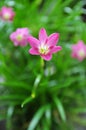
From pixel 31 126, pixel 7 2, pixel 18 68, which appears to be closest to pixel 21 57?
pixel 18 68

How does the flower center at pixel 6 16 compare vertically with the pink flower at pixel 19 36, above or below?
above

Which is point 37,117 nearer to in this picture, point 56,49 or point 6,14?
point 6,14

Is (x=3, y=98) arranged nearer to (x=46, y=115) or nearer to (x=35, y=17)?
(x=46, y=115)

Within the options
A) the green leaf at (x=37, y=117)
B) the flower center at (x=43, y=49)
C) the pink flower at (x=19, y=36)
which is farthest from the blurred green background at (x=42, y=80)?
the flower center at (x=43, y=49)

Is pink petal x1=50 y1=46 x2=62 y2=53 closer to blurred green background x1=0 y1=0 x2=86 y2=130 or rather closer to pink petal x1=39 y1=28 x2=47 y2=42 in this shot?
pink petal x1=39 y1=28 x2=47 y2=42

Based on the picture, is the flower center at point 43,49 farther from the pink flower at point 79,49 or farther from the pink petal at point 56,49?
the pink flower at point 79,49

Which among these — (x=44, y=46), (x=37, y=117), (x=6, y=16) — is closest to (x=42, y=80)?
(x=37, y=117)

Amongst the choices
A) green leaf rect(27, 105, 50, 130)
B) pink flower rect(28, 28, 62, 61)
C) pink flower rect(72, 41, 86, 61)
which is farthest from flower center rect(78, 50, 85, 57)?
pink flower rect(28, 28, 62, 61)
